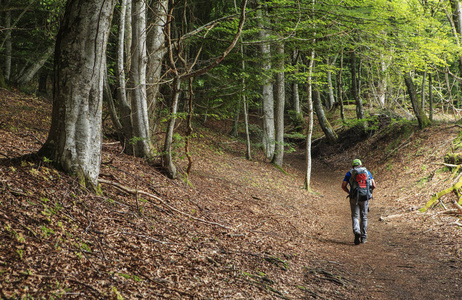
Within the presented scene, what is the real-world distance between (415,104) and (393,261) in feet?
39.1

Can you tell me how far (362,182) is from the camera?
25.6ft

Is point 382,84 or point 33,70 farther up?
point 382,84

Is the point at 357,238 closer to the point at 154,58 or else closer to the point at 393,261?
the point at 393,261

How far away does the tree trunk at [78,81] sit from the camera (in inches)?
192

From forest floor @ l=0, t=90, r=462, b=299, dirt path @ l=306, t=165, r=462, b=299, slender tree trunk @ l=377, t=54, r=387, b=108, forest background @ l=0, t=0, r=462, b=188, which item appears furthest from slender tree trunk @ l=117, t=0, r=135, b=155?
slender tree trunk @ l=377, t=54, r=387, b=108

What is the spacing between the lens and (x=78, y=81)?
16.1 ft

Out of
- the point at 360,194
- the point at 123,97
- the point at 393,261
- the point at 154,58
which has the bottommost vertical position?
the point at 393,261

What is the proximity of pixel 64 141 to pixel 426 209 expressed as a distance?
9.08 meters

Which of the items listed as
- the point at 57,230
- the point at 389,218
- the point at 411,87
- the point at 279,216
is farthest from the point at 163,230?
the point at 411,87

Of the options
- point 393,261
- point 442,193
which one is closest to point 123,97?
point 393,261

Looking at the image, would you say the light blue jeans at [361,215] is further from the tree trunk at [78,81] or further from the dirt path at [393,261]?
the tree trunk at [78,81]

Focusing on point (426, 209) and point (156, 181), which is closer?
point (156, 181)

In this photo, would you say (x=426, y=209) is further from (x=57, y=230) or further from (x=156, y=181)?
(x=57, y=230)

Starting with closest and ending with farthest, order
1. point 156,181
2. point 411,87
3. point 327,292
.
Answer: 1. point 327,292
2. point 156,181
3. point 411,87
